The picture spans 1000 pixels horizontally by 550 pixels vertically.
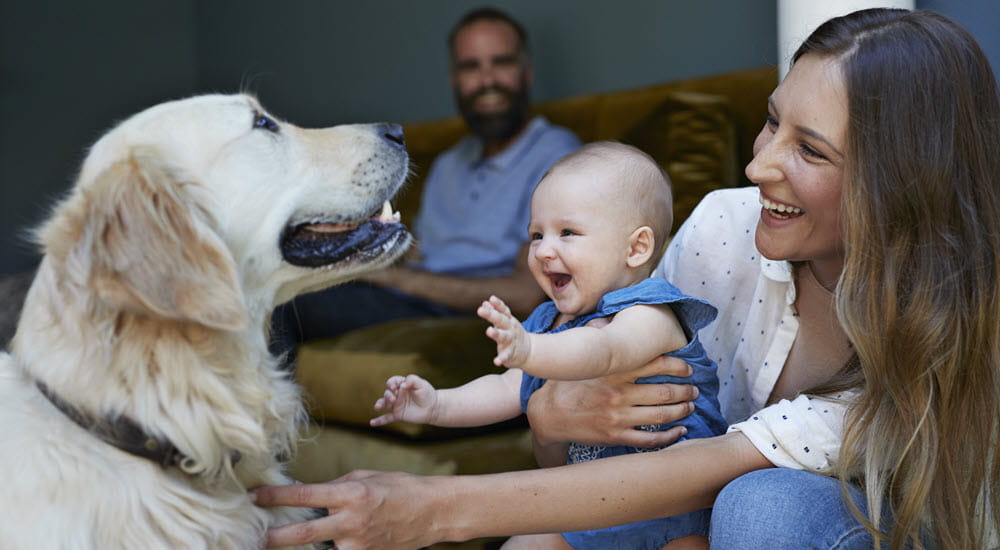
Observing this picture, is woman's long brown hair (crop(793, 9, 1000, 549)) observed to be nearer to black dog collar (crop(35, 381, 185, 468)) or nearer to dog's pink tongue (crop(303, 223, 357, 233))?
dog's pink tongue (crop(303, 223, 357, 233))

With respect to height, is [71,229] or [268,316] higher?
[71,229]

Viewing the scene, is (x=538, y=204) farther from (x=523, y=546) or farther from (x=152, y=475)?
(x=152, y=475)

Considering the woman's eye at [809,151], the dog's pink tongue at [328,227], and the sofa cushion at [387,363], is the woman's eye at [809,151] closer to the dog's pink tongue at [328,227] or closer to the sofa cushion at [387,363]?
the dog's pink tongue at [328,227]

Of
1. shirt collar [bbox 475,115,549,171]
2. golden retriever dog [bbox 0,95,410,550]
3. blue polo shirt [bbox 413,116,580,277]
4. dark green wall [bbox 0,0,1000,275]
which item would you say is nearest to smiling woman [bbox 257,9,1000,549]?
golden retriever dog [bbox 0,95,410,550]

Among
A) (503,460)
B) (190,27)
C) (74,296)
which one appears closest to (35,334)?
(74,296)

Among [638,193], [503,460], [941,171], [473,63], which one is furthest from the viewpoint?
[473,63]

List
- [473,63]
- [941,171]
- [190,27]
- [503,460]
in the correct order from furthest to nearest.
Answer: [190,27] < [473,63] < [503,460] < [941,171]

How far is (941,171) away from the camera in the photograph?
3.87ft

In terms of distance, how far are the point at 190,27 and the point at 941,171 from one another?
15.8ft

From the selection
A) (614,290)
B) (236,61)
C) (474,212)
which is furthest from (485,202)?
(236,61)

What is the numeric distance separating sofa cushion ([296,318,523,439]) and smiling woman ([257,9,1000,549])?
30.9 inches

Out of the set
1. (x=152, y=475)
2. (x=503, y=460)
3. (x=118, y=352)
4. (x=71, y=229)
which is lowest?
(x=503, y=460)

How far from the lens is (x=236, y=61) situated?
511cm

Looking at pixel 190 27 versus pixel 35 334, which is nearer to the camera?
pixel 35 334
